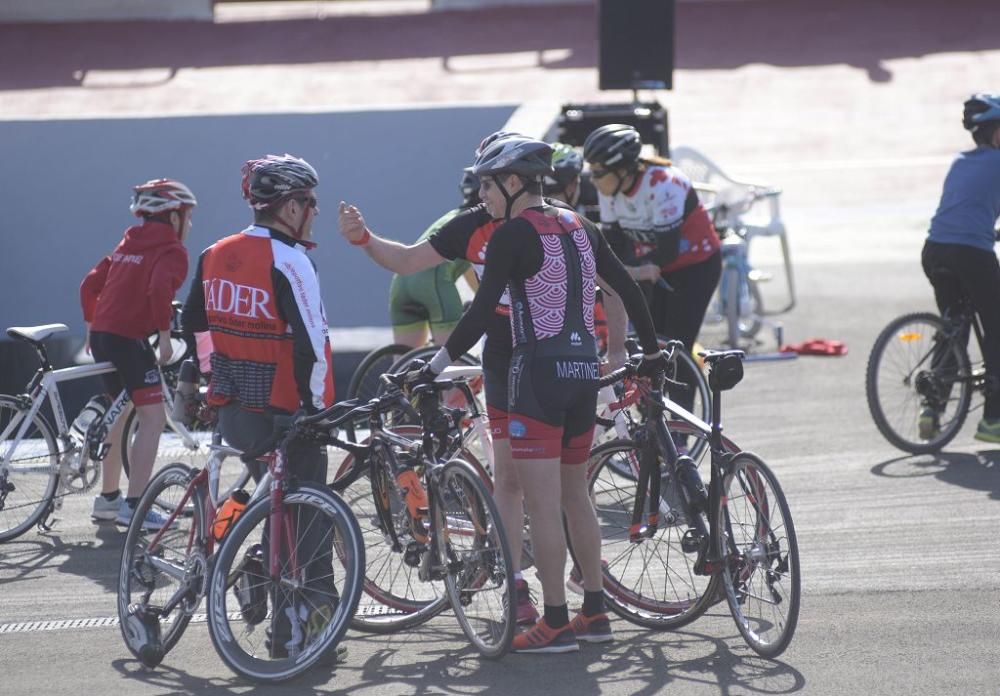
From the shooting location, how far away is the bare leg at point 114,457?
26.4 feet

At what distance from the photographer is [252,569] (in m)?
5.73

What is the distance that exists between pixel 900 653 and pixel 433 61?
72.7 ft

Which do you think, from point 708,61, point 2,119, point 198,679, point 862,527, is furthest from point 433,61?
point 198,679

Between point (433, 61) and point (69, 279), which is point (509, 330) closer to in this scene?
point (69, 279)

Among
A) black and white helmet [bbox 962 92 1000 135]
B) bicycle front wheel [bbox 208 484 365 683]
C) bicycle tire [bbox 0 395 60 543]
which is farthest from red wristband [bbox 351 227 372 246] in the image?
black and white helmet [bbox 962 92 1000 135]

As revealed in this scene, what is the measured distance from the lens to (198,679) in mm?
5781

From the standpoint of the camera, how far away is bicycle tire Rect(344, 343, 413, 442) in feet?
28.3

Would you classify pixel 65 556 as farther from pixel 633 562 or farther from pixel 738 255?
pixel 738 255

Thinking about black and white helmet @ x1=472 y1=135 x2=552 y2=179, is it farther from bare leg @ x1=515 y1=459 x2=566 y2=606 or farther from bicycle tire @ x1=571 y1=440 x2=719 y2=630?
bicycle tire @ x1=571 y1=440 x2=719 y2=630

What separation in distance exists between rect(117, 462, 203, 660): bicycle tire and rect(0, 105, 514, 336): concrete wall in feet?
25.8

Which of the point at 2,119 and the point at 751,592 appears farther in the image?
the point at 2,119

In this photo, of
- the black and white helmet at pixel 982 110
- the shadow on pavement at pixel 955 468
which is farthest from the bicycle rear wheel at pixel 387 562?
the black and white helmet at pixel 982 110

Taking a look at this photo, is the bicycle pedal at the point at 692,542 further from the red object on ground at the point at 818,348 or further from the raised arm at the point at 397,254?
the red object on ground at the point at 818,348

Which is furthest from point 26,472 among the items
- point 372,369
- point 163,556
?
point 163,556
